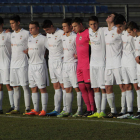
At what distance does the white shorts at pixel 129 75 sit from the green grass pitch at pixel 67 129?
2.60ft

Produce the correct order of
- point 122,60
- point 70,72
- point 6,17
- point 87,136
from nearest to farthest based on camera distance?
point 87,136, point 122,60, point 70,72, point 6,17

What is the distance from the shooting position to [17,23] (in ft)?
26.1

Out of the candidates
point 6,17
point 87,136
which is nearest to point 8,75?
point 87,136

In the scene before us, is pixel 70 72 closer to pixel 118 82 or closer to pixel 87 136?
pixel 118 82

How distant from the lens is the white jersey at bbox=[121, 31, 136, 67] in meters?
6.70

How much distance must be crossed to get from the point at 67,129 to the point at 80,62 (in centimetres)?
192

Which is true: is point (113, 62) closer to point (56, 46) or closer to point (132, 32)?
point (132, 32)

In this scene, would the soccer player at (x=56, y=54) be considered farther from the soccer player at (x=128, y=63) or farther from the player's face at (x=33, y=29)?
the soccer player at (x=128, y=63)

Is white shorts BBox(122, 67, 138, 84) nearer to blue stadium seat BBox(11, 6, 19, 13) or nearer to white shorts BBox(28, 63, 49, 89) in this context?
white shorts BBox(28, 63, 49, 89)

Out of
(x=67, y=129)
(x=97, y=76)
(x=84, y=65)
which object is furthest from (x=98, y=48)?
(x=67, y=129)

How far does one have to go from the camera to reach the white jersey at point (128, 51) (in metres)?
6.70

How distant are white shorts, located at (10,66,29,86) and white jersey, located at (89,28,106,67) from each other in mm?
1635

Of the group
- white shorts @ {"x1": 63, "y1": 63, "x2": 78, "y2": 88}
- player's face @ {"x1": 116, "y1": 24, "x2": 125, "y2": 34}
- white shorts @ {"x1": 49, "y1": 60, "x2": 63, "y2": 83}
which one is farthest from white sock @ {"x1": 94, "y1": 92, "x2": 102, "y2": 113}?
player's face @ {"x1": 116, "y1": 24, "x2": 125, "y2": 34}

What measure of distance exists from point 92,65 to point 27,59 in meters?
1.66
